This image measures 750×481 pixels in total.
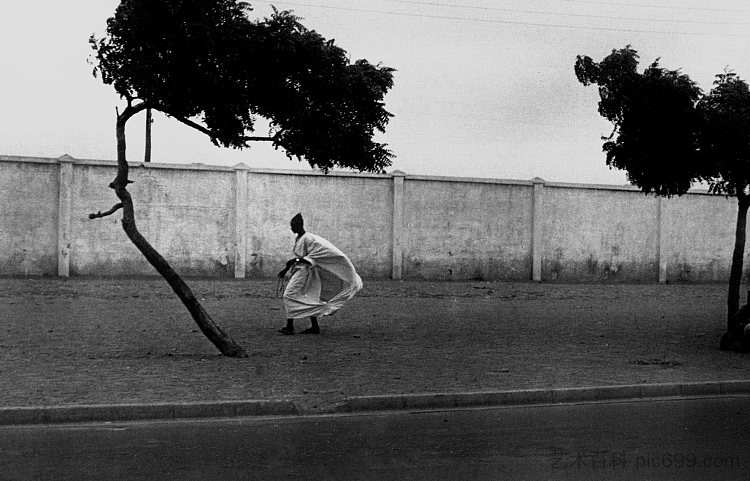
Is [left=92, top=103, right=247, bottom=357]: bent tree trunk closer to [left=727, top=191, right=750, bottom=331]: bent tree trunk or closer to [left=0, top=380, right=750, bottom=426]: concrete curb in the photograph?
[left=0, top=380, right=750, bottom=426]: concrete curb

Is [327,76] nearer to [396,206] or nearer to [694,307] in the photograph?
[694,307]

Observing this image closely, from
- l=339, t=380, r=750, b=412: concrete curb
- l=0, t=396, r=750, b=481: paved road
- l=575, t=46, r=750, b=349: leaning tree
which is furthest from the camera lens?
l=575, t=46, r=750, b=349: leaning tree

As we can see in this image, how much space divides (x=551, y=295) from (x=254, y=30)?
13.2 m

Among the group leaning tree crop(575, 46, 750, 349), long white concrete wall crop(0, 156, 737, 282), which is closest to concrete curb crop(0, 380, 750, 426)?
leaning tree crop(575, 46, 750, 349)

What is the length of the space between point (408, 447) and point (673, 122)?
7.04 metres

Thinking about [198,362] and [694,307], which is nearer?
[198,362]

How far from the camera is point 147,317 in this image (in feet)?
47.4

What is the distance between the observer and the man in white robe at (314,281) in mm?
12273

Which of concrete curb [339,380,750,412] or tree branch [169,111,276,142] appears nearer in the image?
concrete curb [339,380,750,412]

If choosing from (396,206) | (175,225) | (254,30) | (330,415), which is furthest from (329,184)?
(330,415)

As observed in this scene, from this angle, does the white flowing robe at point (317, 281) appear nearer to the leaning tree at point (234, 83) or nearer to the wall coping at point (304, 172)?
the leaning tree at point (234, 83)

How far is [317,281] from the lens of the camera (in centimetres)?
1257

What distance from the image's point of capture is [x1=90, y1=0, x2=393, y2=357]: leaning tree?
31.4 ft

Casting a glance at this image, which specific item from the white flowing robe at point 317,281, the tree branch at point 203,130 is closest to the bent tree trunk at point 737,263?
the white flowing robe at point 317,281
